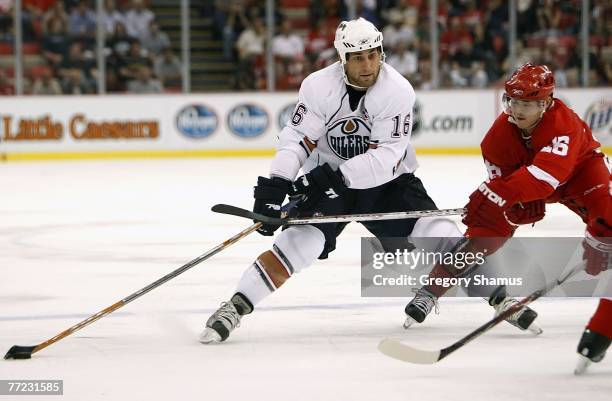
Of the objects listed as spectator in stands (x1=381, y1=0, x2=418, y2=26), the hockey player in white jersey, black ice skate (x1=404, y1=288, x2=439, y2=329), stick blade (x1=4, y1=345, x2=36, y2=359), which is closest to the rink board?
spectator in stands (x1=381, y1=0, x2=418, y2=26)

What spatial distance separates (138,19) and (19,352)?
887 centimetres

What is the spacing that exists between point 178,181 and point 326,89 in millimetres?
5548

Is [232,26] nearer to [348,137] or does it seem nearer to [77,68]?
[77,68]

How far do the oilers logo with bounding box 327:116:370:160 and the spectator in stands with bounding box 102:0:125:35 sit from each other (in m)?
8.03

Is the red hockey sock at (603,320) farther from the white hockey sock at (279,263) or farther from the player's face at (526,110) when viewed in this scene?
the white hockey sock at (279,263)

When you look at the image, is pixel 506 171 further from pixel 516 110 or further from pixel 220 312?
pixel 220 312

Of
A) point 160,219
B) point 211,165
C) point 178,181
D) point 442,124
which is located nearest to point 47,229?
point 160,219

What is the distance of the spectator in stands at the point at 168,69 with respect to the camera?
38.2ft

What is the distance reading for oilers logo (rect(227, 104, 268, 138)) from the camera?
A: 1180 centimetres

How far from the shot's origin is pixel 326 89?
3.76m

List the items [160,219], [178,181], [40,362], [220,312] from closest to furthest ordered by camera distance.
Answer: [40,362], [220,312], [160,219], [178,181]

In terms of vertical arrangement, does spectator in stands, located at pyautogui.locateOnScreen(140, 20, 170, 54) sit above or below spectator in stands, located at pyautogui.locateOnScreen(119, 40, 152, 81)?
above

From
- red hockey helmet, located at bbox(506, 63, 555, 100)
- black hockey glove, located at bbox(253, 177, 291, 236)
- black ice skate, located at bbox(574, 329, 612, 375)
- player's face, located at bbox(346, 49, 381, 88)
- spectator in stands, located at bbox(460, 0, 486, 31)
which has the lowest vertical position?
black ice skate, located at bbox(574, 329, 612, 375)

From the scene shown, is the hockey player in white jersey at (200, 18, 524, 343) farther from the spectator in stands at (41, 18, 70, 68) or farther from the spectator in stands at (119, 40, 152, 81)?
the spectator in stands at (41, 18, 70, 68)
